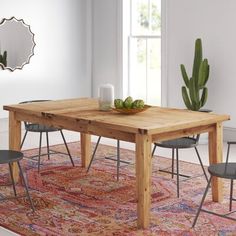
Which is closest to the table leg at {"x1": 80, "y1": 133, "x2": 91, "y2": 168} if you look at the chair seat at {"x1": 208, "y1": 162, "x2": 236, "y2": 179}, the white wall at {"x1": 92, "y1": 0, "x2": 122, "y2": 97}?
the chair seat at {"x1": 208, "y1": 162, "x2": 236, "y2": 179}

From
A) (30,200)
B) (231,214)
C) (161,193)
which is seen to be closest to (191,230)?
(231,214)

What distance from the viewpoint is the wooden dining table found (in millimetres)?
3641

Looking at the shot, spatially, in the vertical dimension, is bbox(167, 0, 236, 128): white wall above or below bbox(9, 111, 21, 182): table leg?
above

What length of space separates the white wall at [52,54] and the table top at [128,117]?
350cm

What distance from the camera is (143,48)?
8375 millimetres

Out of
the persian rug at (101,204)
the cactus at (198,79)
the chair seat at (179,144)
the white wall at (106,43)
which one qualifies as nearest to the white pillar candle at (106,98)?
the chair seat at (179,144)

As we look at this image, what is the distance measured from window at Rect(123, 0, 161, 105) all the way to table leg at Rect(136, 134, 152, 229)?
4.59 meters

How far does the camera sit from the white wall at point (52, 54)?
8.10 meters

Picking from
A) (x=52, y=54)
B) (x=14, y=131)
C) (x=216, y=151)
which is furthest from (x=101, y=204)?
(x=52, y=54)

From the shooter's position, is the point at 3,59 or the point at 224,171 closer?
the point at 224,171

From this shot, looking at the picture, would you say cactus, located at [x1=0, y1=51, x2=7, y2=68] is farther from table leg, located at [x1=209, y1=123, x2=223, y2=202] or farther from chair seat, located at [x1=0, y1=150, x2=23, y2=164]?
table leg, located at [x1=209, y1=123, x2=223, y2=202]

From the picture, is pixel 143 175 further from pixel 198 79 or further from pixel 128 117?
pixel 198 79

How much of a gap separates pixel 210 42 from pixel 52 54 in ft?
9.33

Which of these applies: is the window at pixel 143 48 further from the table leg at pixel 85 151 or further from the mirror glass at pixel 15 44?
the table leg at pixel 85 151
